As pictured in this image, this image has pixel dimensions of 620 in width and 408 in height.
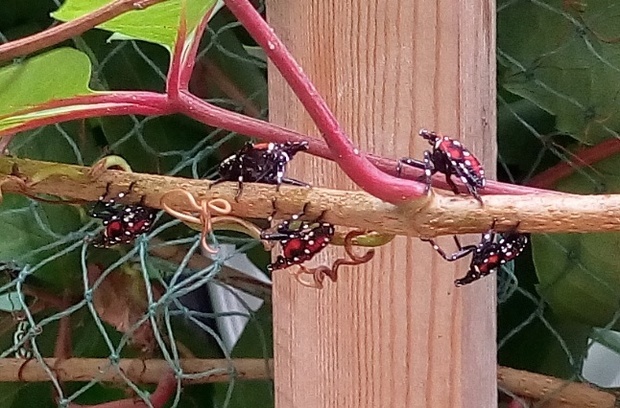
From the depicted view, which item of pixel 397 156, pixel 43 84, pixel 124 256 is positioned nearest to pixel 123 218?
pixel 43 84

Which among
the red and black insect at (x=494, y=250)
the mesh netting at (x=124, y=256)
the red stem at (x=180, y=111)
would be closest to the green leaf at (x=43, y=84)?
the red stem at (x=180, y=111)

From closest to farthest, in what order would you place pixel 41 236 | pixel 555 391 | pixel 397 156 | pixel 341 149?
pixel 341 149 → pixel 397 156 → pixel 555 391 → pixel 41 236

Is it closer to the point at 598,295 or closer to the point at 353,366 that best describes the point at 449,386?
the point at 353,366

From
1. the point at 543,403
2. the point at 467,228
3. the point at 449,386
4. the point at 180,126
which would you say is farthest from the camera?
the point at 180,126

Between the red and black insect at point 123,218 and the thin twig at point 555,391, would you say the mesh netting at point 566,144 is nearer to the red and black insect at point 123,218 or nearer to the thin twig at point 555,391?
the thin twig at point 555,391

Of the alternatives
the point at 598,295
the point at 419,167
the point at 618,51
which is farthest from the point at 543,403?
the point at 419,167

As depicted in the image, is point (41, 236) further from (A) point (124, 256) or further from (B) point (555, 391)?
(B) point (555, 391)
